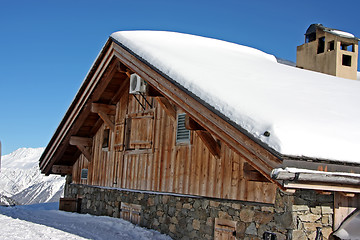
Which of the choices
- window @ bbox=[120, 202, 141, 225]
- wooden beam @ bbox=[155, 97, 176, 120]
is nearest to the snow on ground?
window @ bbox=[120, 202, 141, 225]

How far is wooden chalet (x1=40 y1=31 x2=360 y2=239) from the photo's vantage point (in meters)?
7.13

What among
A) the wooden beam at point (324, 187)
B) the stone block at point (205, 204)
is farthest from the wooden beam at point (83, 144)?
the wooden beam at point (324, 187)

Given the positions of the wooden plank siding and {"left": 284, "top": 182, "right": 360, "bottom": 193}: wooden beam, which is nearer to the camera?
{"left": 284, "top": 182, "right": 360, "bottom": 193}: wooden beam

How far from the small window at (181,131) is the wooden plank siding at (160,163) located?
0.39ft

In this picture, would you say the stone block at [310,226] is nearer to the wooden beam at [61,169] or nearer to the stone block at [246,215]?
the stone block at [246,215]

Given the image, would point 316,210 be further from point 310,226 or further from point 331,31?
point 331,31

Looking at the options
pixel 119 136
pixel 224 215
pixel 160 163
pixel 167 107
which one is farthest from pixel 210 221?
pixel 119 136

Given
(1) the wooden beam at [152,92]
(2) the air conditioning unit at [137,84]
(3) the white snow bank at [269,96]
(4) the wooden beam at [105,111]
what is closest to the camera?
(3) the white snow bank at [269,96]

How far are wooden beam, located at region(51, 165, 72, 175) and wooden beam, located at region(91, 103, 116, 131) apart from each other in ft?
11.3

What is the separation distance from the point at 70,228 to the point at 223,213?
165 inches

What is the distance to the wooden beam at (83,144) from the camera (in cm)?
1459

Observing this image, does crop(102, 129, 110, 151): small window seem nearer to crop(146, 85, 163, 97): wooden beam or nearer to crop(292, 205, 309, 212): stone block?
crop(146, 85, 163, 97): wooden beam

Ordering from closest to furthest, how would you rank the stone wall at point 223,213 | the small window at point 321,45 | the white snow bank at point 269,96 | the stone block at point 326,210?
the white snow bank at point 269,96 < the stone wall at point 223,213 < the stone block at point 326,210 < the small window at point 321,45

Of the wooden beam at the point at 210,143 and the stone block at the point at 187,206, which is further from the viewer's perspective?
the stone block at the point at 187,206
